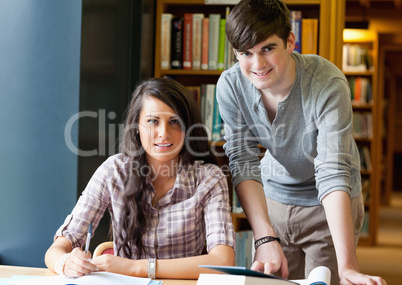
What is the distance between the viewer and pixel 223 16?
299 centimetres

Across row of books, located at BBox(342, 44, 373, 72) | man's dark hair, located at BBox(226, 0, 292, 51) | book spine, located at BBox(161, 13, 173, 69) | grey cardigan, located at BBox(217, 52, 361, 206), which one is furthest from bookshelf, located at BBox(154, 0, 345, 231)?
row of books, located at BBox(342, 44, 373, 72)

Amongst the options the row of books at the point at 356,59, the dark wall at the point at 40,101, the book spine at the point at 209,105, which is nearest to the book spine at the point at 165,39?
the book spine at the point at 209,105

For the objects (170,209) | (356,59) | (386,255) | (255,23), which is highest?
(356,59)

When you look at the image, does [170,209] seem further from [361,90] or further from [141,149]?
[361,90]

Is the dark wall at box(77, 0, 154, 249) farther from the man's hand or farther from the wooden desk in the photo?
the man's hand

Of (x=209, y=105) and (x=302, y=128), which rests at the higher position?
(x=209, y=105)

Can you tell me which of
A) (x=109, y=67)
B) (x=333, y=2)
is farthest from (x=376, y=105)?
(x=109, y=67)

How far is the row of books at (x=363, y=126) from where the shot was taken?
206 inches

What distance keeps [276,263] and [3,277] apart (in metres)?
0.70

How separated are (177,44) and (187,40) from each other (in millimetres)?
61

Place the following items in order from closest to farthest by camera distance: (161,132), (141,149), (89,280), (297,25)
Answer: (89,280) → (161,132) → (141,149) → (297,25)

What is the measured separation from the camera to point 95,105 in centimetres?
228

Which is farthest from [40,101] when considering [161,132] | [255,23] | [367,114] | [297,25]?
[367,114]

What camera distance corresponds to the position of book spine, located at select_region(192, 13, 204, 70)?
283 cm
